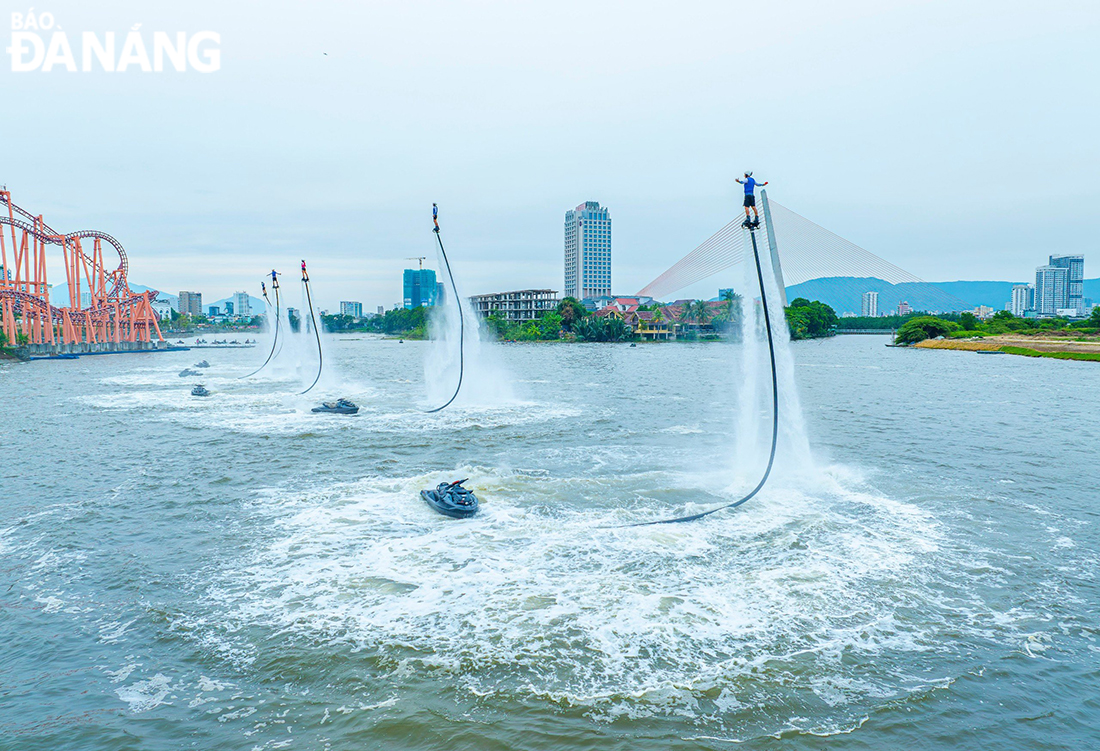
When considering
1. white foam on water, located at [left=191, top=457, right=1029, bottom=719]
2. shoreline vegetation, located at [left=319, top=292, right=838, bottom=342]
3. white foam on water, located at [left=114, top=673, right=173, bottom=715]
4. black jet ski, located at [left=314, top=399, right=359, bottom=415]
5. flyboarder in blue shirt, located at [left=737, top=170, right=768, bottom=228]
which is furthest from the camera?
shoreline vegetation, located at [left=319, top=292, right=838, bottom=342]

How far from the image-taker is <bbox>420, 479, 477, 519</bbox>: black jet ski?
20.9 m

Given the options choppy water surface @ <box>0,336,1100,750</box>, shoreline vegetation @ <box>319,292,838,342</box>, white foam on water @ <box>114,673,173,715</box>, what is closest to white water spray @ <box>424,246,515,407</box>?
choppy water surface @ <box>0,336,1100,750</box>

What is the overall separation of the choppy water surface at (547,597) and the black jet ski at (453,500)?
0.50 m

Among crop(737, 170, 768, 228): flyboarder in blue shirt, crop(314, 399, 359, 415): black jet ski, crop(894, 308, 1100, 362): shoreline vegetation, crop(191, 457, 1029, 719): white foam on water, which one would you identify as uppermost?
crop(737, 170, 768, 228): flyboarder in blue shirt

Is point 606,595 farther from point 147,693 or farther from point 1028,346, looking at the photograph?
point 1028,346

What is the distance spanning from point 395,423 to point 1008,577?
31988 millimetres

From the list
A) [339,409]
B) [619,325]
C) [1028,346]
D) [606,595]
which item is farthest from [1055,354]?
[606,595]

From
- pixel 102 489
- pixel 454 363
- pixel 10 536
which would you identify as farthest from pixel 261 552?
pixel 454 363

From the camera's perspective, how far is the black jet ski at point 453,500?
68.7ft

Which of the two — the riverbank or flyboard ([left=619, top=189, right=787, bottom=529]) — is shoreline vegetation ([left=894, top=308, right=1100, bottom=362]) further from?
flyboard ([left=619, top=189, right=787, bottom=529])

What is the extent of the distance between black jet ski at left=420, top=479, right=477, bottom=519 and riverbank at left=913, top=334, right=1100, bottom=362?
113 meters

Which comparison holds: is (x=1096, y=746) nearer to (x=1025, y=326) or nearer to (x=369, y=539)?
(x=369, y=539)

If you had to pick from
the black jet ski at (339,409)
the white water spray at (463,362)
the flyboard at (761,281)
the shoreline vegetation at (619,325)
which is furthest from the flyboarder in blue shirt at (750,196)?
the shoreline vegetation at (619,325)

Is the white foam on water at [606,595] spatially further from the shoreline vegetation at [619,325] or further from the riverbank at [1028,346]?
the shoreline vegetation at [619,325]
